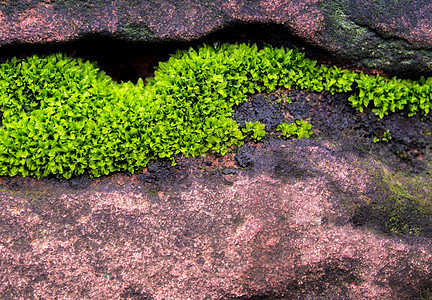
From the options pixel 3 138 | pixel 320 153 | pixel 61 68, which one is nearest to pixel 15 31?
pixel 61 68

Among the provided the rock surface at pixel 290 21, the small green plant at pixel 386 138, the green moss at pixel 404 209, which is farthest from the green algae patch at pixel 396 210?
the rock surface at pixel 290 21

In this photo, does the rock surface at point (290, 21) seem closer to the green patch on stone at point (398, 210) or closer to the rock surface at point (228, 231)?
the rock surface at point (228, 231)

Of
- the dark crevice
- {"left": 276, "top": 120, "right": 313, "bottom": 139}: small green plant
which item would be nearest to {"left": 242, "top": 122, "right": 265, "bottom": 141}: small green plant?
{"left": 276, "top": 120, "right": 313, "bottom": 139}: small green plant

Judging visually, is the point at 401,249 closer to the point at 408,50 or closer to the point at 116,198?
the point at 408,50

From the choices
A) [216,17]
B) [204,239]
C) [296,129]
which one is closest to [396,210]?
[296,129]

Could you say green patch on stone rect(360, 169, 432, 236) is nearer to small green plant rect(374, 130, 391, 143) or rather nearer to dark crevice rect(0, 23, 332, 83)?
small green plant rect(374, 130, 391, 143)

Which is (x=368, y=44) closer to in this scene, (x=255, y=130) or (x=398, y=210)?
(x=255, y=130)
